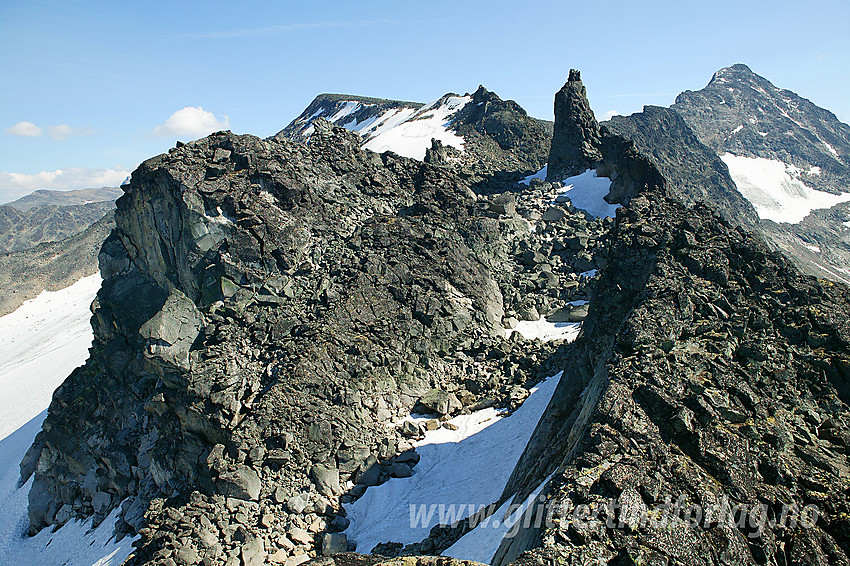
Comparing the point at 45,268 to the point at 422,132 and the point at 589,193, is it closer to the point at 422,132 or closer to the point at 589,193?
the point at 422,132

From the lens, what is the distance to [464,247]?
38.0 m

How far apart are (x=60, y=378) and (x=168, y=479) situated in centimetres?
4769

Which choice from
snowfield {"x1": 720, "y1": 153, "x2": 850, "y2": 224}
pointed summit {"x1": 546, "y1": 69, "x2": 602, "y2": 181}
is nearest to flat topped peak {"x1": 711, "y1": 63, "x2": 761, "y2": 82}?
snowfield {"x1": 720, "y1": 153, "x2": 850, "y2": 224}

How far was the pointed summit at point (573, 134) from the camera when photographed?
166 feet

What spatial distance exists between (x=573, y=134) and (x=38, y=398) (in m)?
63.1

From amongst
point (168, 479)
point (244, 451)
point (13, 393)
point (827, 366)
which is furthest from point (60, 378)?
point (827, 366)

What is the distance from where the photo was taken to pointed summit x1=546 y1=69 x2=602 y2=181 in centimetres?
5069

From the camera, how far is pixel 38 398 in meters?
58.5

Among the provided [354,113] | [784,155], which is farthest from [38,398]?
[784,155]

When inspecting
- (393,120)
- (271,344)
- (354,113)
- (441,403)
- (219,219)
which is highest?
(354,113)

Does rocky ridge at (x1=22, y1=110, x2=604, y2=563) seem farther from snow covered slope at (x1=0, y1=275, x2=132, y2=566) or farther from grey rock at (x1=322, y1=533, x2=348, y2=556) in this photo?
snow covered slope at (x1=0, y1=275, x2=132, y2=566)

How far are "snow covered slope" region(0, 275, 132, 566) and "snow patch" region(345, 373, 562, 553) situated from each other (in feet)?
37.4

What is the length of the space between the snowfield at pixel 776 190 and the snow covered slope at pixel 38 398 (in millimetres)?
106506

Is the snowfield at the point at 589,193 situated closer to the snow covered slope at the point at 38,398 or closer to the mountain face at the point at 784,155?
the snow covered slope at the point at 38,398
